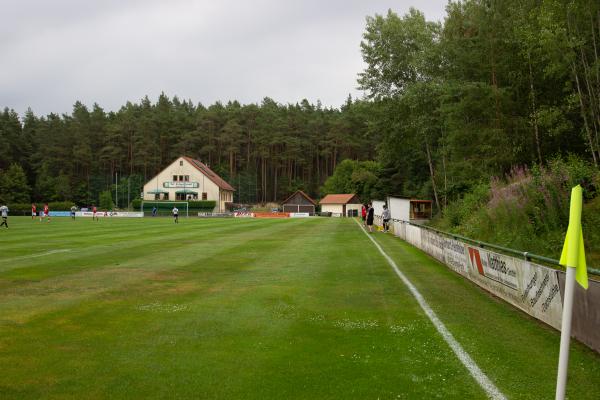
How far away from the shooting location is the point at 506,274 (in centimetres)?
977

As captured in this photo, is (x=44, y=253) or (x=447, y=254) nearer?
(x=447, y=254)

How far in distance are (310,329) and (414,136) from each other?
105 ft

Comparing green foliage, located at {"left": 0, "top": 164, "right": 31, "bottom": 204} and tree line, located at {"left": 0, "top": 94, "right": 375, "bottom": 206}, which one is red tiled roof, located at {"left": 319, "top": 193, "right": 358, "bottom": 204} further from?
green foliage, located at {"left": 0, "top": 164, "right": 31, "bottom": 204}

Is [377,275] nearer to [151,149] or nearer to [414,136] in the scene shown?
[414,136]

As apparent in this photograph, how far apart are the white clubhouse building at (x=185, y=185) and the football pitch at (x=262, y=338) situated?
72.7 metres

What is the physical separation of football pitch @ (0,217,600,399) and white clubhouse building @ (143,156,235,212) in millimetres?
72692

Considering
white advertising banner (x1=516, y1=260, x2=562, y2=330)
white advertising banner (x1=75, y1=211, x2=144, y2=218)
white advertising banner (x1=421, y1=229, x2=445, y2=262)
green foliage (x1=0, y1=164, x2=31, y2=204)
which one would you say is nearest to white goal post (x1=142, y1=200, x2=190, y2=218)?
white advertising banner (x1=75, y1=211, x2=144, y2=218)

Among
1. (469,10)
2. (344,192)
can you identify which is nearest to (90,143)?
(344,192)

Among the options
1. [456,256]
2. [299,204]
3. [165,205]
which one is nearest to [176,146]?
[165,205]

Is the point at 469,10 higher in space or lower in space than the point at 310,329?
higher

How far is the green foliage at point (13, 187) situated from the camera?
8412cm

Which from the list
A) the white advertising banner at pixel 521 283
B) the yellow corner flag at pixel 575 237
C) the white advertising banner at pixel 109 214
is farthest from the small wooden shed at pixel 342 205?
the yellow corner flag at pixel 575 237

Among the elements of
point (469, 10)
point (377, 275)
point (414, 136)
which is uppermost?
point (469, 10)

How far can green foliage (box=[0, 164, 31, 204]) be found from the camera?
8412cm
